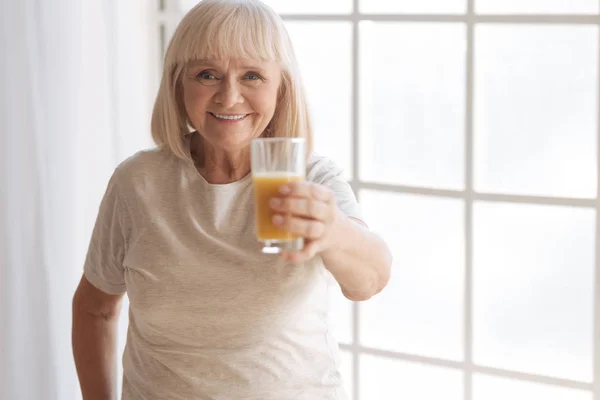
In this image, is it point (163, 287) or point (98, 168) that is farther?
point (98, 168)

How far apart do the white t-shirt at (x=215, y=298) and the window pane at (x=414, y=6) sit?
0.69 m

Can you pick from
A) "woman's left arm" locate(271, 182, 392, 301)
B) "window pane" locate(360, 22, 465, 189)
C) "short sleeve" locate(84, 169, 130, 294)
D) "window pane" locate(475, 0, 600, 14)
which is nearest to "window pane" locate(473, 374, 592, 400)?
"window pane" locate(360, 22, 465, 189)

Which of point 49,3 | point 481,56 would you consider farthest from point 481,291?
point 49,3

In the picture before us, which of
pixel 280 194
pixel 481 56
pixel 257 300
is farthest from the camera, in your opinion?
pixel 481 56

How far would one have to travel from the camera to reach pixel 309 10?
2.73m

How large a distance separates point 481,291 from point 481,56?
609 millimetres

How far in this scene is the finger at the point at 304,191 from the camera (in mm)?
1506

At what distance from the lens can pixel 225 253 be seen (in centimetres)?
186

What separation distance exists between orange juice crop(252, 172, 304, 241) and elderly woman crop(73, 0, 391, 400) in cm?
22

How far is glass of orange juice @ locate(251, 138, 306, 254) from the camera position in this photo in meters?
1.56

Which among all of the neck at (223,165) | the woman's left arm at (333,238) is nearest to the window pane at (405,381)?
the woman's left arm at (333,238)

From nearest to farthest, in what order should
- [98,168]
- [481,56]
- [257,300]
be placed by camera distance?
[257,300] → [481,56] → [98,168]

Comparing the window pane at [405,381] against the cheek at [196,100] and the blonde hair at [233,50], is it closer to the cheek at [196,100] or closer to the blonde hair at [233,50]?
the blonde hair at [233,50]

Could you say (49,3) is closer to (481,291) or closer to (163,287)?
(163,287)
